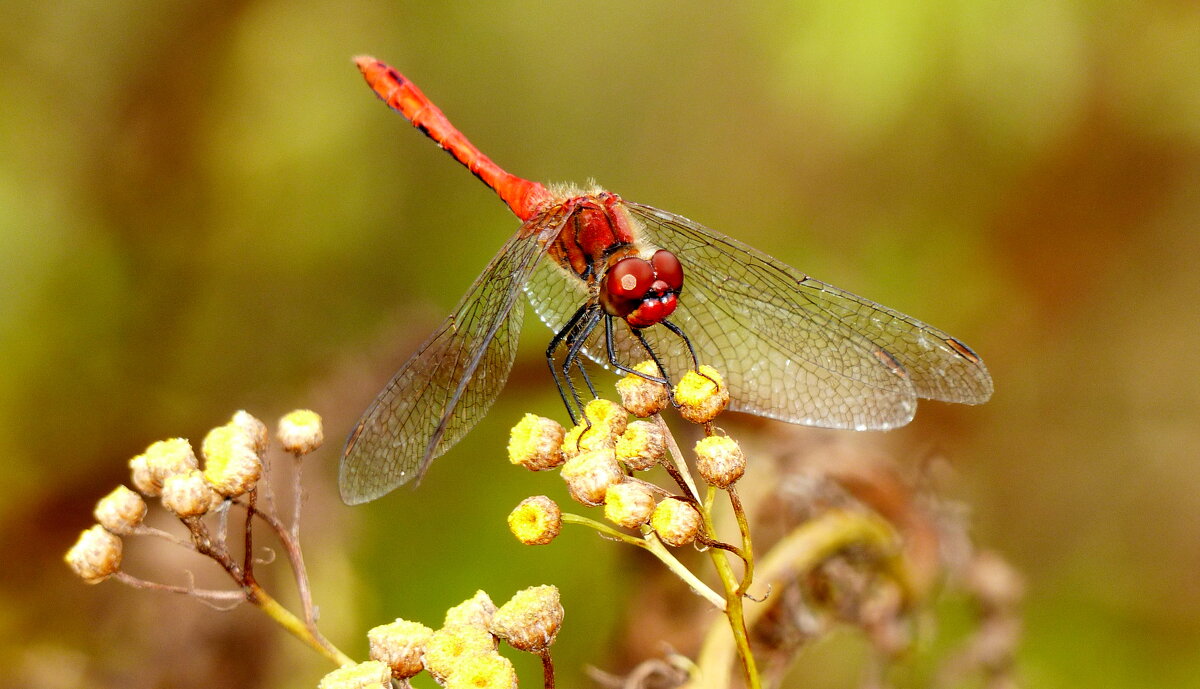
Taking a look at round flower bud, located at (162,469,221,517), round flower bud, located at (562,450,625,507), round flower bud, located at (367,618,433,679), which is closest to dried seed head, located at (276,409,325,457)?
round flower bud, located at (162,469,221,517)

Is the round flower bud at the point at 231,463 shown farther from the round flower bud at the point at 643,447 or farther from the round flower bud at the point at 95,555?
the round flower bud at the point at 643,447

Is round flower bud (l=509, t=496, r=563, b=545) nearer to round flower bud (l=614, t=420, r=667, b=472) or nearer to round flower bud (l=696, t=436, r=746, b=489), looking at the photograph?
round flower bud (l=614, t=420, r=667, b=472)

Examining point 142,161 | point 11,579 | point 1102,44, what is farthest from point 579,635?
point 1102,44

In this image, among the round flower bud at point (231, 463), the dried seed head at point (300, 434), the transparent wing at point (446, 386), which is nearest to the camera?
the round flower bud at point (231, 463)

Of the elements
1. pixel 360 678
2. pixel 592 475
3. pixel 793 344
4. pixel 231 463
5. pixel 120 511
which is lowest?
pixel 360 678

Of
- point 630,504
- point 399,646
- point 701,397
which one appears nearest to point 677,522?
point 630,504

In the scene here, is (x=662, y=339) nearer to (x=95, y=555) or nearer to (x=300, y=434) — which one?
(x=300, y=434)

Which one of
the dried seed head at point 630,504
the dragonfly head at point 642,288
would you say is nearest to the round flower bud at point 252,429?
the dried seed head at point 630,504
